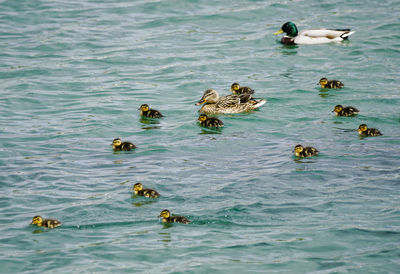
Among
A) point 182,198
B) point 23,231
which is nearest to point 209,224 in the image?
point 182,198

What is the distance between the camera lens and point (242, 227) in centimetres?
908

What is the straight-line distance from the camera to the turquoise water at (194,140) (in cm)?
859

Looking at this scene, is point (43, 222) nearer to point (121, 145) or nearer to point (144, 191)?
point (144, 191)

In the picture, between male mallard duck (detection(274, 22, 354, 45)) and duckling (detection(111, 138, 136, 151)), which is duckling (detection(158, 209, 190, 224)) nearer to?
duckling (detection(111, 138, 136, 151))

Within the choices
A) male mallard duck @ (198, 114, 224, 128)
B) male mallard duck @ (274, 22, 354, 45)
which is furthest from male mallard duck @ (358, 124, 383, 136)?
male mallard duck @ (274, 22, 354, 45)

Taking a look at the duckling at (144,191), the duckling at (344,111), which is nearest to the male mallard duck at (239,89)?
the duckling at (344,111)

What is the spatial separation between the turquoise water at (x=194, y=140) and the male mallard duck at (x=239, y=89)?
47 centimetres

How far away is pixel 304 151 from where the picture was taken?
11477 millimetres

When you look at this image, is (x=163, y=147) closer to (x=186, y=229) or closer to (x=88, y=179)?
(x=88, y=179)

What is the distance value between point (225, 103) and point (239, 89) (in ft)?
3.35

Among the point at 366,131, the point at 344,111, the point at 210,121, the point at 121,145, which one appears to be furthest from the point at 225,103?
the point at 366,131

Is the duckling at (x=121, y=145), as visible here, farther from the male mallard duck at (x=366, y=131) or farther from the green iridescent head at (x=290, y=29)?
Result: the green iridescent head at (x=290, y=29)

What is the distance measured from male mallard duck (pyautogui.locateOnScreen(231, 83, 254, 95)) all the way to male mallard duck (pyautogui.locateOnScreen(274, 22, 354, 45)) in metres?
4.52

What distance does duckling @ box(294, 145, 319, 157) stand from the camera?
11388 mm
